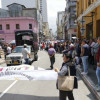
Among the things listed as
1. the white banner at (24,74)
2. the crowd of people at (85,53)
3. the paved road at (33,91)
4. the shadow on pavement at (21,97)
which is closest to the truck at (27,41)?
the crowd of people at (85,53)

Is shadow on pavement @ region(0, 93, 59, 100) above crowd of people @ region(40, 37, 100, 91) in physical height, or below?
below

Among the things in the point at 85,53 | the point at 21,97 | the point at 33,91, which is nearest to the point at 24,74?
the point at 21,97

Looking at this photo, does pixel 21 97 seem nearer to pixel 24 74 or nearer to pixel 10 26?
pixel 24 74

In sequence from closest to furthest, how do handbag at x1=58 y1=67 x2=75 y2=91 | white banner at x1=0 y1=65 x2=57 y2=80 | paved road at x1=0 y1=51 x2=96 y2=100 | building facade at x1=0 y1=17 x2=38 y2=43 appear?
A: handbag at x1=58 y1=67 x2=75 y2=91, white banner at x1=0 y1=65 x2=57 y2=80, paved road at x1=0 y1=51 x2=96 y2=100, building facade at x1=0 y1=17 x2=38 y2=43

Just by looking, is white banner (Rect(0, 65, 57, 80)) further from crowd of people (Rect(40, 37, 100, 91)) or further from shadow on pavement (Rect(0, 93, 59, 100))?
crowd of people (Rect(40, 37, 100, 91))

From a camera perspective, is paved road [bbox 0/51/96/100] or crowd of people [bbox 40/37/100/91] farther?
crowd of people [bbox 40/37/100/91]

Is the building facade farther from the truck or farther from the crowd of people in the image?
the crowd of people

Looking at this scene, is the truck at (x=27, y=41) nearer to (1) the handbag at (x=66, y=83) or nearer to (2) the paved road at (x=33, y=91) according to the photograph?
(2) the paved road at (x=33, y=91)

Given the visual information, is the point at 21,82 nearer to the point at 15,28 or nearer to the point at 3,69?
the point at 3,69

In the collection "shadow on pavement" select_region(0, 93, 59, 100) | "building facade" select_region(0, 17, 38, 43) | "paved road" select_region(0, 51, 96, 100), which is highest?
"building facade" select_region(0, 17, 38, 43)

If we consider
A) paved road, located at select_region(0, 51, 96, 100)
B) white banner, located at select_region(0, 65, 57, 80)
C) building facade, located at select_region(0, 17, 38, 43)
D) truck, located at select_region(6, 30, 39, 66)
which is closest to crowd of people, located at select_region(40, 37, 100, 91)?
paved road, located at select_region(0, 51, 96, 100)

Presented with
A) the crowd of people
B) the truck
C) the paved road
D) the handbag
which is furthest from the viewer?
the truck

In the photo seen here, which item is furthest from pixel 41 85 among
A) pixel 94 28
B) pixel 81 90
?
pixel 94 28

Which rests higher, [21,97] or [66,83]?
[66,83]
